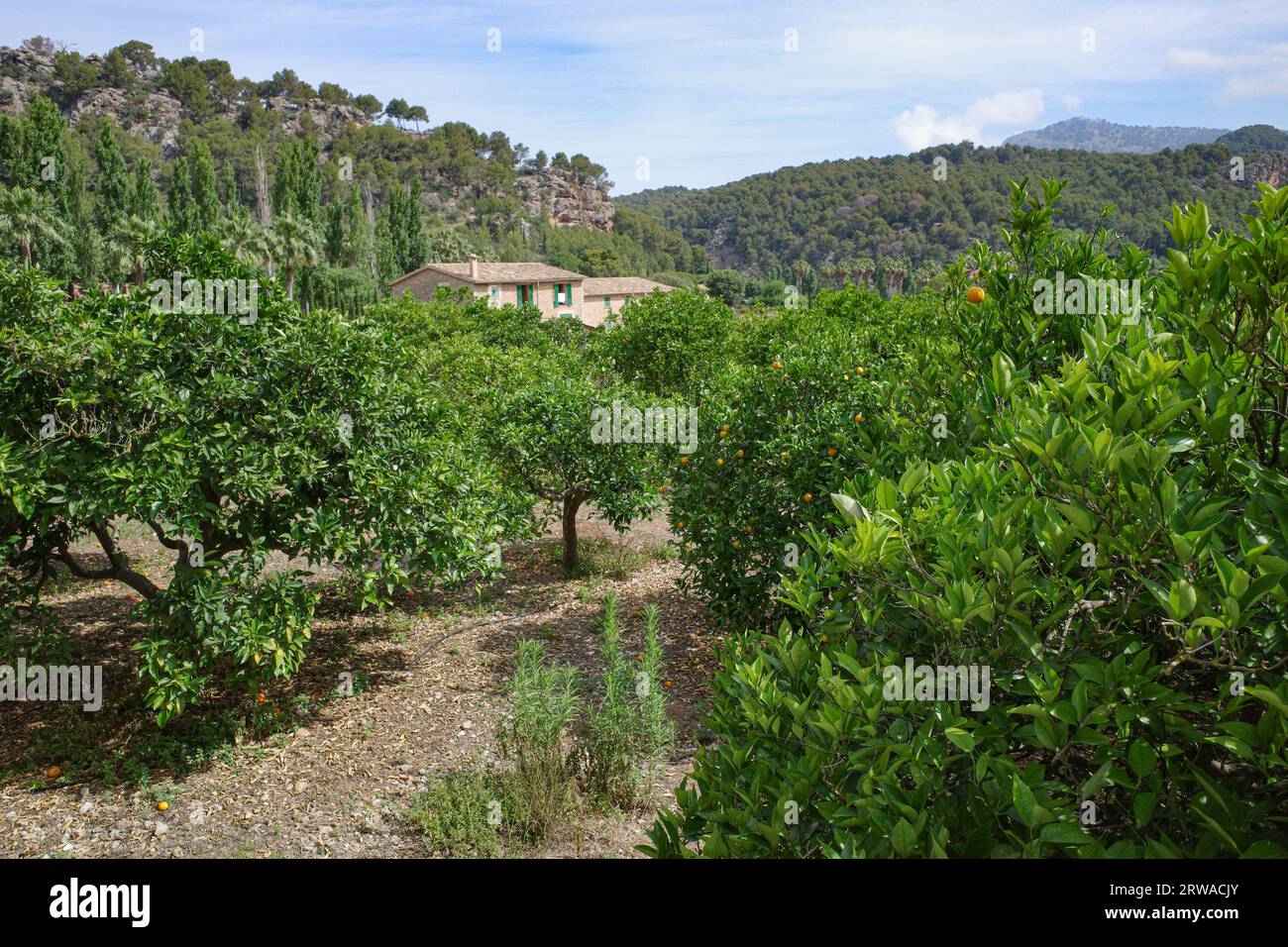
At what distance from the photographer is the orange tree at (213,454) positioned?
18.2 ft

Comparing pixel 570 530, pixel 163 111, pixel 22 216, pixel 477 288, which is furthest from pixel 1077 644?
pixel 163 111

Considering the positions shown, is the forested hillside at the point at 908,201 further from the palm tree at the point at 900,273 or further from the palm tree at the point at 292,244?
the palm tree at the point at 292,244

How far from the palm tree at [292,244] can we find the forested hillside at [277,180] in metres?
0.10

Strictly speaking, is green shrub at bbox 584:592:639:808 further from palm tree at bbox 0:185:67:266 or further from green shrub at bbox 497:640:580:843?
palm tree at bbox 0:185:67:266

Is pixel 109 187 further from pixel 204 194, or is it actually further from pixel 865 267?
pixel 865 267

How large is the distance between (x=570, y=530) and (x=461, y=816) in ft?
19.9

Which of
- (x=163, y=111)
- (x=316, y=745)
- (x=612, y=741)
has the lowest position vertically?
(x=316, y=745)

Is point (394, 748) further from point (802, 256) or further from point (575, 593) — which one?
point (802, 256)

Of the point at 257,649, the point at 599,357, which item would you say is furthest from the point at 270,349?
the point at 599,357

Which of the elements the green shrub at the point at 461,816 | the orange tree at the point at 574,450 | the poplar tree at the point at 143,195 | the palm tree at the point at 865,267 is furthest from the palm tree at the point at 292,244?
the palm tree at the point at 865,267

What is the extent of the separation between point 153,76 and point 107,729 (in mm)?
149731

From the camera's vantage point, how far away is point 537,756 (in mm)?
5598

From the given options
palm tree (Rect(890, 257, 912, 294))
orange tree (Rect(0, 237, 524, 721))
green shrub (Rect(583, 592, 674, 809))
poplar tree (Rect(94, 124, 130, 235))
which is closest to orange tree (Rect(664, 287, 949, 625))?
green shrub (Rect(583, 592, 674, 809))

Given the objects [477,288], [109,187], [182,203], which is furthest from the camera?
[477,288]
